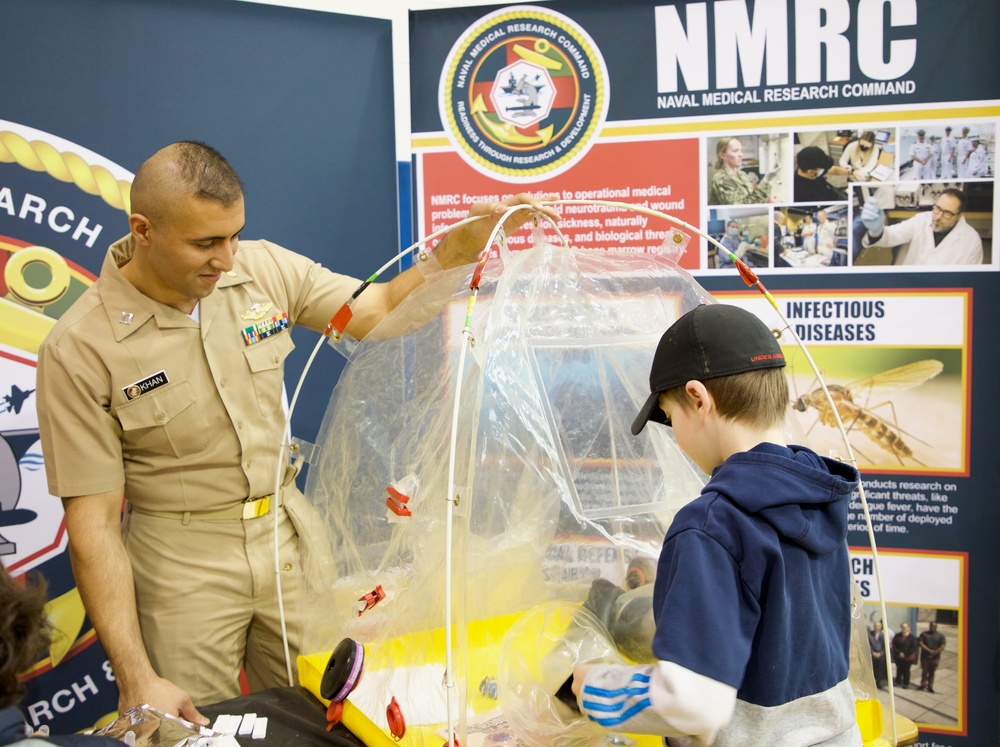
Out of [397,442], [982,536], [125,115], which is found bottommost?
[982,536]

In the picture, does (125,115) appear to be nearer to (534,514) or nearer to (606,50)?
(606,50)

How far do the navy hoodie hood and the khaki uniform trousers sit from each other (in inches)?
39.5

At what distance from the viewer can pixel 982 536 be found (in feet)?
7.18

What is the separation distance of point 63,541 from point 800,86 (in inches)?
87.0

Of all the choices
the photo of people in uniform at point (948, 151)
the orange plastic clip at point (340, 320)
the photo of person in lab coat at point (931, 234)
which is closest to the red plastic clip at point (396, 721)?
the orange plastic clip at point (340, 320)

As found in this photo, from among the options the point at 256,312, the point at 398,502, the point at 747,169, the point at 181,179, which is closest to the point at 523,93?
the point at 747,169

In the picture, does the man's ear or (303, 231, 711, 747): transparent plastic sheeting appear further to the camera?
the man's ear

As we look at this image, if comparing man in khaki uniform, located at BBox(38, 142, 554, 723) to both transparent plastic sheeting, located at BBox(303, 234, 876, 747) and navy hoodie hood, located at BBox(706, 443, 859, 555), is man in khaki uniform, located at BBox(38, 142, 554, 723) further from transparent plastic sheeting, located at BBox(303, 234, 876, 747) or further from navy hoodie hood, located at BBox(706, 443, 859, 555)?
navy hoodie hood, located at BBox(706, 443, 859, 555)

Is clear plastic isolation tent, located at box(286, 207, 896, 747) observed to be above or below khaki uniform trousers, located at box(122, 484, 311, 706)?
above

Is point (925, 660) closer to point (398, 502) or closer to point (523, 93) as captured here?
point (398, 502)

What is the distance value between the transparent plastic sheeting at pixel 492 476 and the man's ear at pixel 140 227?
46 cm

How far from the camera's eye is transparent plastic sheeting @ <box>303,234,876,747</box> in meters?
1.18

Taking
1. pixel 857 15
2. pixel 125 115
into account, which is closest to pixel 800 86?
pixel 857 15

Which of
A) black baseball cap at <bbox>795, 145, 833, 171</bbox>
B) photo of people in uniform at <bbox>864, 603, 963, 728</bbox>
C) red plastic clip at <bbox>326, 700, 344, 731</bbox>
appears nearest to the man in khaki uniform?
red plastic clip at <bbox>326, 700, 344, 731</bbox>
